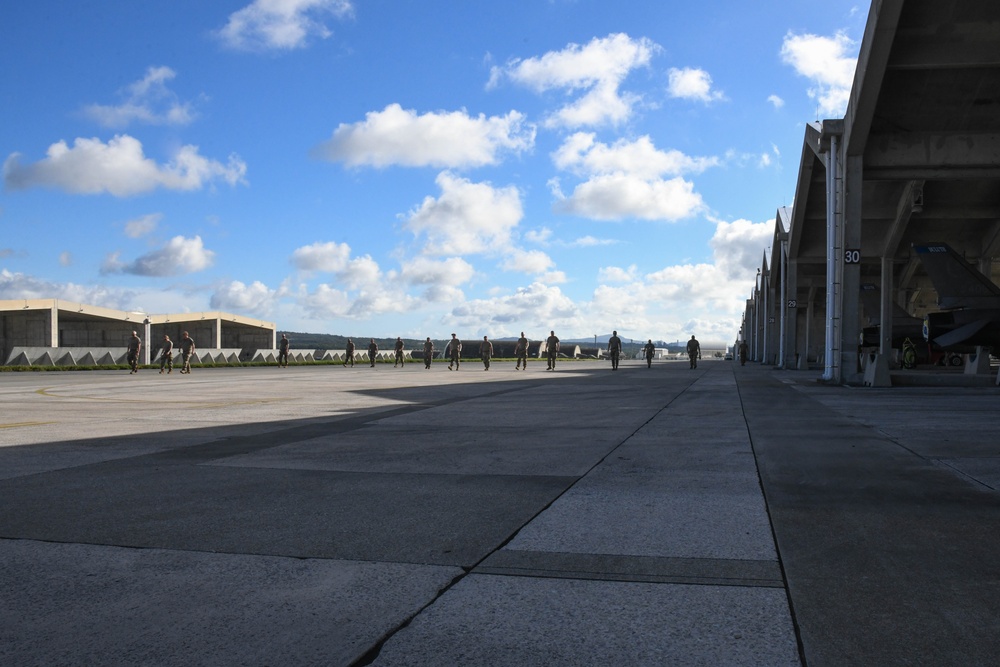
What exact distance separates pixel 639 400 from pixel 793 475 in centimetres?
893

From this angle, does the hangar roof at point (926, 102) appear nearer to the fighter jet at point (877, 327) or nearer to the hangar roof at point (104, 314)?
the fighter jet at point (877, 327)

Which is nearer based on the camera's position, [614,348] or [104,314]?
[614,348]

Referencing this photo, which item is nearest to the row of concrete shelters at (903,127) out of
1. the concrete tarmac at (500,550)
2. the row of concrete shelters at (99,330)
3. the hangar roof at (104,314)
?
the concrete tarmac at (500,550)

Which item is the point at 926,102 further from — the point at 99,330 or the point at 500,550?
the point at 99,330

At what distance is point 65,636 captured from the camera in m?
2.81

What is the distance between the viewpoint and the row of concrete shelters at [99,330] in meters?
42.3

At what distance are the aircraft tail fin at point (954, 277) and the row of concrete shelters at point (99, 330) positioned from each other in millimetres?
37086

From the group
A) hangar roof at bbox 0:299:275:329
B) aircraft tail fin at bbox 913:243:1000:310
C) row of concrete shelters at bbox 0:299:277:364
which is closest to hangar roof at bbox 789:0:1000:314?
aircraft tail fin at bbox 913:243:1000:310

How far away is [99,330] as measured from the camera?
55.2 meters

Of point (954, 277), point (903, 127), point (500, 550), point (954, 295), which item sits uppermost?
point (903, 127)

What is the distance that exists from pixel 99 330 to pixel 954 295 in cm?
5358

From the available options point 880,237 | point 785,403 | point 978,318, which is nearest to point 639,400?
point 785,403

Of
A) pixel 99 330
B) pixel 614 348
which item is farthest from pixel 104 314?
pixel 614 348

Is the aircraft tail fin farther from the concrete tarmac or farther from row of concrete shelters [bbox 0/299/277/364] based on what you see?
row of concrete shelters [bbox 0/299/277/364]
